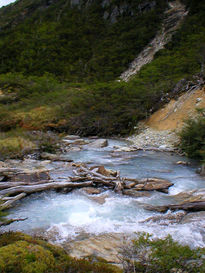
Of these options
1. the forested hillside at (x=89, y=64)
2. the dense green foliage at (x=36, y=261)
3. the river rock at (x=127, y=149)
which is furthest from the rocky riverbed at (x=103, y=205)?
the forested hillside at (x=89, y=64)

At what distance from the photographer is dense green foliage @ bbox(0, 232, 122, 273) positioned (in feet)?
9.03

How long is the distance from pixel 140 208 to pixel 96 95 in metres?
15.6

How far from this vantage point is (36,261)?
9.41 feet

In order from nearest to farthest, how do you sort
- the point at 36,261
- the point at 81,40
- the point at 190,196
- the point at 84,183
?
the point at 36,261 < the point at 190,196 < the point at 84,183 < the point at 81,40

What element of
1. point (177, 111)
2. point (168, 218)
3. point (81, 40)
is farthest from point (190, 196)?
point (81, 40)

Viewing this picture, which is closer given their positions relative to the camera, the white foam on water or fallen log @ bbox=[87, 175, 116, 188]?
the white foam on water

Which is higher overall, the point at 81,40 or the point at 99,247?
the point at 81,40

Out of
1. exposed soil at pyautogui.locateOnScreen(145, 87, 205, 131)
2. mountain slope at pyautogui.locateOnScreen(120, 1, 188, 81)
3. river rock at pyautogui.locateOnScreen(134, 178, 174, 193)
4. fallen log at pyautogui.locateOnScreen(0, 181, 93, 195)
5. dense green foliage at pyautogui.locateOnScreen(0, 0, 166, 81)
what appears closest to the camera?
fallen log at pyautogui.locateOnScreen(0, 181, 93, 195)

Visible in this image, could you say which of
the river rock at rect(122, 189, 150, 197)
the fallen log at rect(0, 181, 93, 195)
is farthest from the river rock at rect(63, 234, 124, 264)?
the fallen log at rect(0, 181, 93, 195)

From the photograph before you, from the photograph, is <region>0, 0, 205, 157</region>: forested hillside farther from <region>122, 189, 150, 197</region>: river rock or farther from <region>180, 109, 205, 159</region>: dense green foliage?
<region>122, 189, 150, 197</region>: river rock

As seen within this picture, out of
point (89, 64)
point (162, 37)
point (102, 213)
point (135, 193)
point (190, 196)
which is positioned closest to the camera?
point (102, 213)

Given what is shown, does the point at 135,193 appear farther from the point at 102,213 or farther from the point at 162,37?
the point at 162,37

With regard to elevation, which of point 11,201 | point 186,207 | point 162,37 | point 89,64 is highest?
point 162,37

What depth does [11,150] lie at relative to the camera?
10.6 meters
